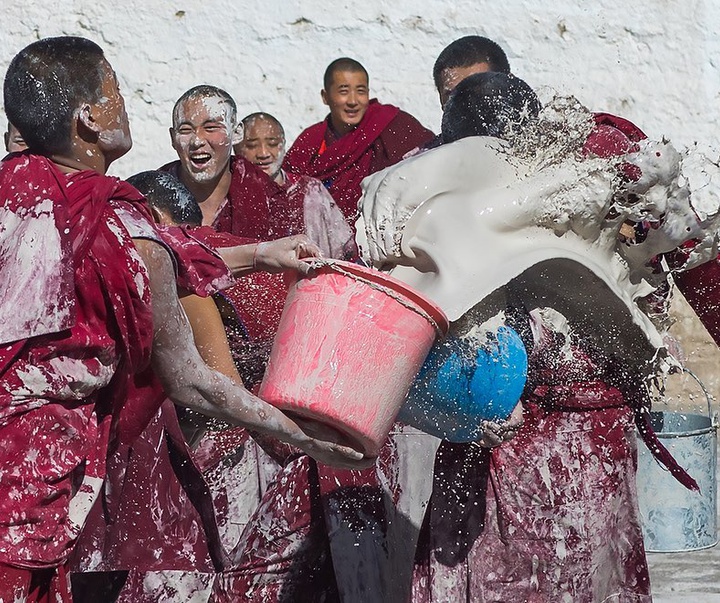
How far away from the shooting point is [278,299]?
4.59m

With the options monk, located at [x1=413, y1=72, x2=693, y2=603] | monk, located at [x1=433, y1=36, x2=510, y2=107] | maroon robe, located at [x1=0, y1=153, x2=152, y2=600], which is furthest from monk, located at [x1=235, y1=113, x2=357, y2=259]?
maroon robe, located at [x1=0, y1=153, x2=152, y2=600]

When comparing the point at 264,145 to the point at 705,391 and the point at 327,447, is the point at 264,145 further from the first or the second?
the point at 327,447

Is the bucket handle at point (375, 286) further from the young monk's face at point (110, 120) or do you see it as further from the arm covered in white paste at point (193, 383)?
the young monk's face at point (110, 120)

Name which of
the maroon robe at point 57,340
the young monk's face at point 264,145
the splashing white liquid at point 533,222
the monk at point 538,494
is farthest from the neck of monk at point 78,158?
the young monk's face at point 264,145

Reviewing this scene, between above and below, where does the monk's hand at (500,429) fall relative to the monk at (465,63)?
below

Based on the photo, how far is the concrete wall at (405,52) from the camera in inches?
322

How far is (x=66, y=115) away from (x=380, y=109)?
4.35m

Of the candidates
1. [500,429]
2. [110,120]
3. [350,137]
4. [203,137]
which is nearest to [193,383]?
[110,120]

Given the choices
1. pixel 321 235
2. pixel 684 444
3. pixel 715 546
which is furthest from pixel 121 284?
pixel 715 546

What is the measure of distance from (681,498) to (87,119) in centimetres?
325

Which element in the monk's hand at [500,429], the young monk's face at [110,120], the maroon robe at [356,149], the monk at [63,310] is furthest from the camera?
the maroon robe at [356,149]

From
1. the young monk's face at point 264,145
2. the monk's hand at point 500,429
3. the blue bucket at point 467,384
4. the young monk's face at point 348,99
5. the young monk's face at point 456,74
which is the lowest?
the monk's hand at point 500,429

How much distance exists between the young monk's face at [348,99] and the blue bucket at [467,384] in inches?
148

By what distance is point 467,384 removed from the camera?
11.3 feet
